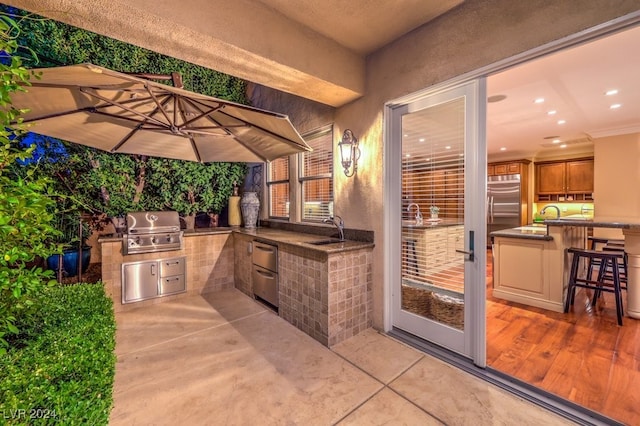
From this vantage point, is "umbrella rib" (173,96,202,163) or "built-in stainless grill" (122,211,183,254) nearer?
"umbrella rib" (173,96,202,163)

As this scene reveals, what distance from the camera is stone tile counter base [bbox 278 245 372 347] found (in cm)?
260

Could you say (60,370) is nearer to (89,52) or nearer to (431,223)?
(431,223)

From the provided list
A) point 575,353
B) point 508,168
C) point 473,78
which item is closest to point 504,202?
point 508,168

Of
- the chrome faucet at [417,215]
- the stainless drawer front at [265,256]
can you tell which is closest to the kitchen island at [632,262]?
the chrome faucet at [417,215]

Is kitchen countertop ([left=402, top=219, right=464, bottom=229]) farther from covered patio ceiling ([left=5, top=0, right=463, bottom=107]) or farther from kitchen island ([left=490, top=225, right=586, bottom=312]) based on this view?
kitchen island ([left=490, top=225, right=586, bottom=312])

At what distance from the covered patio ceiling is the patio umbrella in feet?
1.17

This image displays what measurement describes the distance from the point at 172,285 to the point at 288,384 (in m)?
2.61

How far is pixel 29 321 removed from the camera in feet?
4.29

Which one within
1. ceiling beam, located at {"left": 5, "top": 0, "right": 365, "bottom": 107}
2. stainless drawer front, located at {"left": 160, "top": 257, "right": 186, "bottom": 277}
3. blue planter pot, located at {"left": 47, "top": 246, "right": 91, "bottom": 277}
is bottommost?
stainless drawer front, located at {"left": 160, "top": 257, "right": 186, "bottom": 277}

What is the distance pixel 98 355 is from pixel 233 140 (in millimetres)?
2545

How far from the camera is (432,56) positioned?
2365mm

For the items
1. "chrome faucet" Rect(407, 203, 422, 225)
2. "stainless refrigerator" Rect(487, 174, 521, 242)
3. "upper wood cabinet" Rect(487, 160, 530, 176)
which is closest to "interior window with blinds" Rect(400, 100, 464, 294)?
"chrome faucet" Rect(407, 203, 422, 225)

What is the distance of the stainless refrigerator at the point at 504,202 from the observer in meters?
7.07

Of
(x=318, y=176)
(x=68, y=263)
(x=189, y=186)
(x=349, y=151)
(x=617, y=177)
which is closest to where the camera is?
(x=349, y=151)
